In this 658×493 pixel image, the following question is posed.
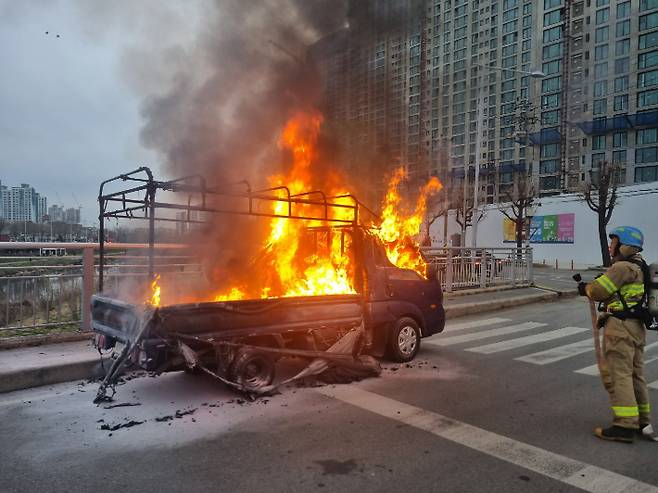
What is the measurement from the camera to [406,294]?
21.8 feet

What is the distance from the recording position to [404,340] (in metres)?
6.61

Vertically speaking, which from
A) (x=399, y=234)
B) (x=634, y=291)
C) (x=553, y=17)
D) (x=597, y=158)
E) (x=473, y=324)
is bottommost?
(x=473, y=324)

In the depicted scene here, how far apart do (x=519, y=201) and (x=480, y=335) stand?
93.0 feet

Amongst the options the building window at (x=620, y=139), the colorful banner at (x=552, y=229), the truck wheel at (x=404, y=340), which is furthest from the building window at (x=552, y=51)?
the truck wheel at (x=404, y=340)

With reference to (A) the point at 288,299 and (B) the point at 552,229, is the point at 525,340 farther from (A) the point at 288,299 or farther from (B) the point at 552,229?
(B) the point at 552,229

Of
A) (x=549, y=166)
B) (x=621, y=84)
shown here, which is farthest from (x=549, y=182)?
(x=621, y=84)

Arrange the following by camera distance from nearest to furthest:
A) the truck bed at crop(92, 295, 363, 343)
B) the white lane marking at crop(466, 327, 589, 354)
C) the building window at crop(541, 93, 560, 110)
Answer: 1. the truck bed at crop(92, 295, 363, 343)
2. the white lane marking at crop(466, 327, 589, 354)
3. the building window at crop(541, 93, 560, 110)

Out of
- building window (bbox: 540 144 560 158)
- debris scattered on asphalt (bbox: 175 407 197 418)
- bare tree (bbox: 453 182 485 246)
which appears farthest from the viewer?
building window (bbox: 540 144 560 158)

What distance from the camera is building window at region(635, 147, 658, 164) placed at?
3822 cm

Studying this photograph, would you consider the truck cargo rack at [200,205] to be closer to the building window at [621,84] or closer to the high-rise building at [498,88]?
the high-rise building at [498,88]

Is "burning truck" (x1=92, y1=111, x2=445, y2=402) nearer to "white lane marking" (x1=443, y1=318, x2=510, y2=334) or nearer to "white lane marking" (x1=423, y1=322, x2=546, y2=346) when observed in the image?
"white lane marking" (x1=423, y1=322, x2=546, y2=346)

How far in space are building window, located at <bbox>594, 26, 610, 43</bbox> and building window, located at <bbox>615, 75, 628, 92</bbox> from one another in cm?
226

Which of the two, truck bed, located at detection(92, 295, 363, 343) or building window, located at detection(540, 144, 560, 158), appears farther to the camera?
building window, located at detection(540, 144, 560, 158)

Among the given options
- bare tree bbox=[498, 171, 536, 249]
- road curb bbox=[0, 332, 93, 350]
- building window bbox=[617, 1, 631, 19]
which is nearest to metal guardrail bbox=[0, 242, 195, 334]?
road curb bbox=[0, 332, 93, 350]
